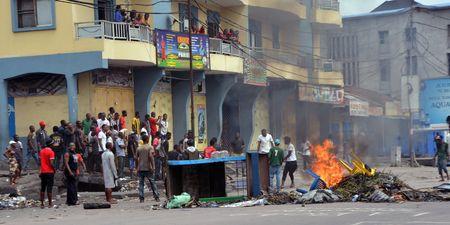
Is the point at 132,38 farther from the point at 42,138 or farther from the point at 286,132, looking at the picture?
the point at 286,132

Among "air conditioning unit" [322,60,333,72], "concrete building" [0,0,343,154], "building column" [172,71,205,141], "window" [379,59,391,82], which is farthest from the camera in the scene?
"window" [379,59,391,82]

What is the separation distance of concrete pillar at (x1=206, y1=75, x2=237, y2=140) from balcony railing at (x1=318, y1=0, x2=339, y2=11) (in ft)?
32.0

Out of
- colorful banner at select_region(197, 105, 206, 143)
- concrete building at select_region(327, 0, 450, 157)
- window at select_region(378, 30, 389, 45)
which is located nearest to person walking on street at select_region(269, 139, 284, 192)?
colorful banner at select_region(197, 105, 206, 143)

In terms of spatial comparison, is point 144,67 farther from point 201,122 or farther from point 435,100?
point 435,100

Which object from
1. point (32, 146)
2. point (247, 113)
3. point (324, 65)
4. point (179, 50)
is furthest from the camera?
point (324, 65)

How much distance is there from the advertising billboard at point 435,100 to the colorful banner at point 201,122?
1599cm

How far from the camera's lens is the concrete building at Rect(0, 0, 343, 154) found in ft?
87.4

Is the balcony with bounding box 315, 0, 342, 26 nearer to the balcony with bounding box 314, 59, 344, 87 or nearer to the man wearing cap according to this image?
the balcony with bounding box 314, 59, 344, 87

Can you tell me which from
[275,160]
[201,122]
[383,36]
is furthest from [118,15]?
[383,36]

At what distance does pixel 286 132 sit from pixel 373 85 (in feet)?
69.4

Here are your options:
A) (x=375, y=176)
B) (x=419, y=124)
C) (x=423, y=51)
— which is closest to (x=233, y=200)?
(x=375, y=176)

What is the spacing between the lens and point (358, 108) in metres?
46.2

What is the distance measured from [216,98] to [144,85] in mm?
5620

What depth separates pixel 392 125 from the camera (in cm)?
5431
